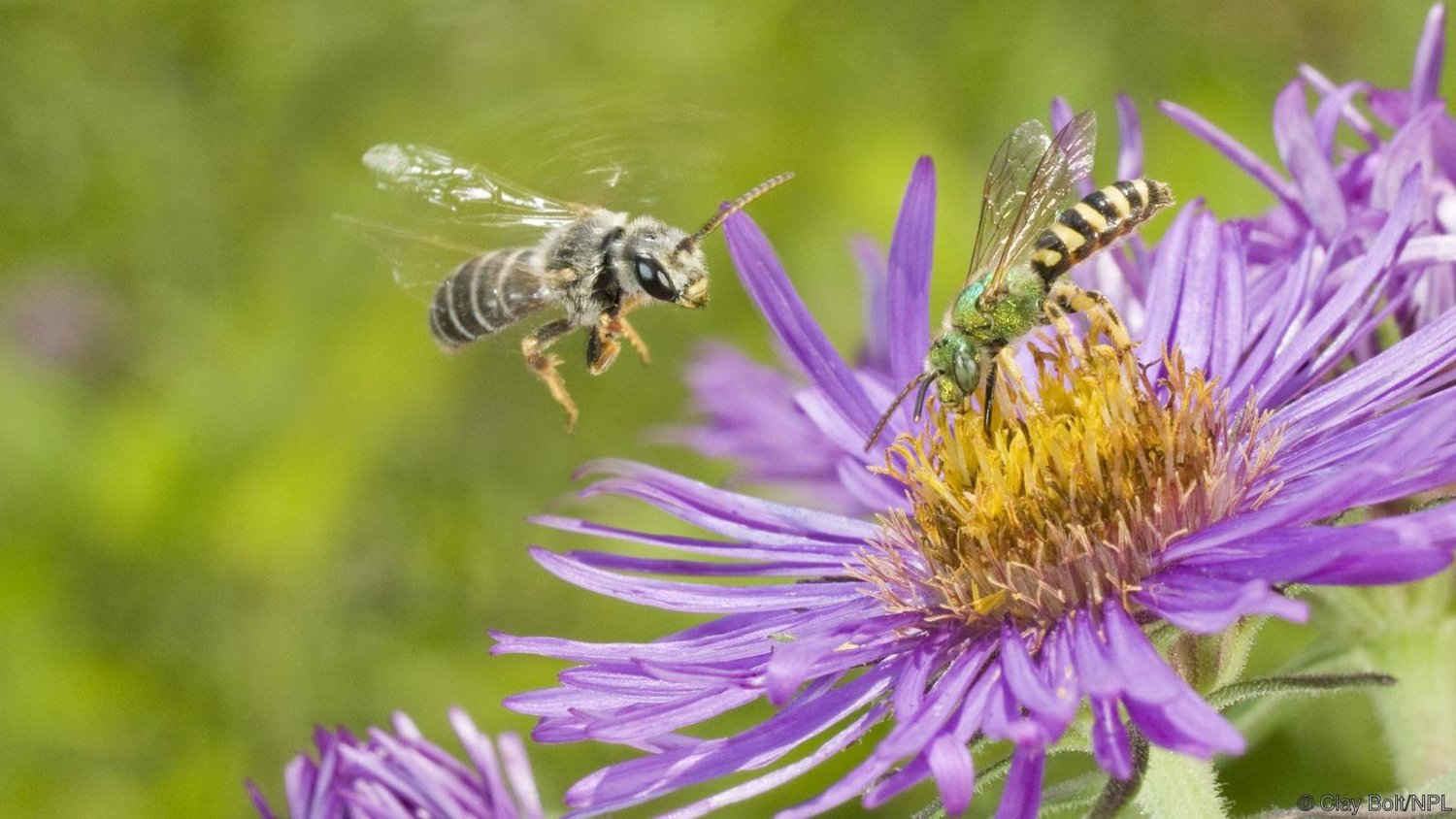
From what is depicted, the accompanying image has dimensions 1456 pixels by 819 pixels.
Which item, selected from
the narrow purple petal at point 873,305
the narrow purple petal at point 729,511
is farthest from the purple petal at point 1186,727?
the narrow purple petal at point 873,305

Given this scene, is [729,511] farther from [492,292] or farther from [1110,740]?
[1110,740]

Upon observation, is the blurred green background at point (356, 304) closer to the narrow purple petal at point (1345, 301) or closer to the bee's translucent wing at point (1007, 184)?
the bee's translucent wing at point (1007, 184)

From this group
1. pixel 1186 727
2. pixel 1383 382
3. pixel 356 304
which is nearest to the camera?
pixel 1186 727

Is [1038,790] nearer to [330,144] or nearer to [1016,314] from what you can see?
[1016,314]

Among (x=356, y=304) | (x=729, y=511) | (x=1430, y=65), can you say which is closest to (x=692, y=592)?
(x=729, y=511)

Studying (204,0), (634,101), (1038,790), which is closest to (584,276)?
(634,101)

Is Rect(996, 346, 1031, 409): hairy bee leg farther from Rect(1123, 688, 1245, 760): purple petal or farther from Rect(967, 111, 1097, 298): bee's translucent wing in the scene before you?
Rect(1123, 688, 1245, 760): purple petal

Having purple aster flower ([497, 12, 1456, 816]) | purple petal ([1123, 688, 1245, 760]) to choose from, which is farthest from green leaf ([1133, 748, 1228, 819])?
purple petal ([1123, 688, 1245, 760])
